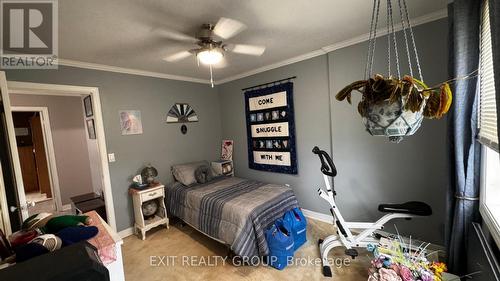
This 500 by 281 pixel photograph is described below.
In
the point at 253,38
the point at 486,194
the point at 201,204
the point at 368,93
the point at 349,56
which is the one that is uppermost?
the point at 253,38

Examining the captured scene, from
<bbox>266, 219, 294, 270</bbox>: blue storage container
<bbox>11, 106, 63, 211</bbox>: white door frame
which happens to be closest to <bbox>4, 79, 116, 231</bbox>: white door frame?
<bbox>11, 106, 63, 211</bbox>: white door frame

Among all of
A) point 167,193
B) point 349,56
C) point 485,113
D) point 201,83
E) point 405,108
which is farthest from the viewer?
point 201,83

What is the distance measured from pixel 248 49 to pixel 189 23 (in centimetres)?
88

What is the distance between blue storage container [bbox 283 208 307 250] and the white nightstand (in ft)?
6.06

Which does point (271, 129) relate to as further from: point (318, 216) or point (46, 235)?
point (46, 235)

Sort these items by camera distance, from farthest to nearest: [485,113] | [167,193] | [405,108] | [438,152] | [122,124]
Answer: [167,193], [122,124], [438,152], [485,113], [405,108]

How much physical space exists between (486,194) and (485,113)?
0.53 metres

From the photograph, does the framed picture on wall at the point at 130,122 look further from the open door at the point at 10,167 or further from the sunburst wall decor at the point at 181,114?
the open door at the point at 10,167

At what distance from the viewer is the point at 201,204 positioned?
2.59m

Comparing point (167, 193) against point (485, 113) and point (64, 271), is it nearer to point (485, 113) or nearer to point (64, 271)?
point (64, 271)

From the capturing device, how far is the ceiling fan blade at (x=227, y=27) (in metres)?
1.80

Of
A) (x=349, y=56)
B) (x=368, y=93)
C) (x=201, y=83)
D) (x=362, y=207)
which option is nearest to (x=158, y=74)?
(x=201, y=83)

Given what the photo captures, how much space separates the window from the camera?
3.75ft

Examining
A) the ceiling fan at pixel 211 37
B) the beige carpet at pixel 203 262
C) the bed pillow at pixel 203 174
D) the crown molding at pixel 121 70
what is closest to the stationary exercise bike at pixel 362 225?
the beige carpet at pixel 203 262
